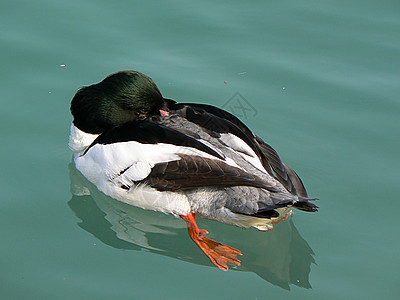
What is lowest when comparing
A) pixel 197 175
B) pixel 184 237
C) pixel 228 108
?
pixel 184 237

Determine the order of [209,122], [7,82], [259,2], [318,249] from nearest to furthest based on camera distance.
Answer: [318,249] → [209,122] → [7,82] → [259,2]

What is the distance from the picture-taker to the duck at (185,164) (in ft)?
15.7

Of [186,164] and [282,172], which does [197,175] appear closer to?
[186,164]

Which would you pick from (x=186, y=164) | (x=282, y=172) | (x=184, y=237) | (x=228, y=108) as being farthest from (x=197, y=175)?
(x=228, y=108)

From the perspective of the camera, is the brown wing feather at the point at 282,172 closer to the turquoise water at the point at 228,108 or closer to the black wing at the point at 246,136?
the black wing at the point at 246,136

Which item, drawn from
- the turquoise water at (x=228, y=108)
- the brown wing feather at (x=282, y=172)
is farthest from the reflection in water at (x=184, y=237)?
the brown wing feather at (x=282, y=172)

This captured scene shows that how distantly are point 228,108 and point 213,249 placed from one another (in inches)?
75.3

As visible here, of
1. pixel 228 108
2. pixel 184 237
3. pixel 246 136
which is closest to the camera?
pixel 184 237

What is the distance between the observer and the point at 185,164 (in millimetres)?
4867

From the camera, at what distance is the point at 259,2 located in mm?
7613

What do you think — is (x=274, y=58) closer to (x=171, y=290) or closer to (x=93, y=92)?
(x=93, y=92)

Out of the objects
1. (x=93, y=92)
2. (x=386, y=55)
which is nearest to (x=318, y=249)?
(x=93, y=92)

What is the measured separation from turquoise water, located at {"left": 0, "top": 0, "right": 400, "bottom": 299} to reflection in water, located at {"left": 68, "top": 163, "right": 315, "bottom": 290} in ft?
0.04

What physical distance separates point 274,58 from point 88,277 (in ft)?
11.3
